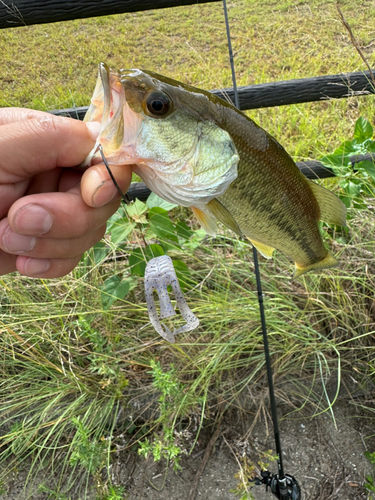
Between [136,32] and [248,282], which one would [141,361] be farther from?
[136,32]

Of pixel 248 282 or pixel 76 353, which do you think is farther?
pixel 248 282

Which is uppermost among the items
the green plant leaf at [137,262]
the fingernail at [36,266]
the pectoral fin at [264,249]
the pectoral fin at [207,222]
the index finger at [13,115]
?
the index finger at [13,115]

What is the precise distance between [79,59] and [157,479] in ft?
11.6

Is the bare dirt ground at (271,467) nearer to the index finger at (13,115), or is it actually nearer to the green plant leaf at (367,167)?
the green plant leaf at (367,167)

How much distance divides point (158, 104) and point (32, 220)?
0.36 meters

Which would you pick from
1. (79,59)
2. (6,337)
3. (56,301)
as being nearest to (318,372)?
(56,301)

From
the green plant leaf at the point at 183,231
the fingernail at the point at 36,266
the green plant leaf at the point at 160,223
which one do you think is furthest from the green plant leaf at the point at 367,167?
the fingernail at the point at 36,266

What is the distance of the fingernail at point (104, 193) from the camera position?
756mm

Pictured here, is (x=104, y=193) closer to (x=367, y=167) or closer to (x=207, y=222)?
(x=207, y=222)

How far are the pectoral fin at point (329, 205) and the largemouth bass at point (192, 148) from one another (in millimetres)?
88

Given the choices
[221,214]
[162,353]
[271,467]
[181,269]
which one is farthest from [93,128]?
[271,467]

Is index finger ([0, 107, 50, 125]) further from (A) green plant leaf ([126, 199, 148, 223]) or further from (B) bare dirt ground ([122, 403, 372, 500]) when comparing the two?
(B) bare dirt ground ([122, 403, 372, 500])

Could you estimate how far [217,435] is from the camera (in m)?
1.67

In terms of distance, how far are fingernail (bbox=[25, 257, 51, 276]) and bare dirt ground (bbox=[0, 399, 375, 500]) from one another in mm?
1103
